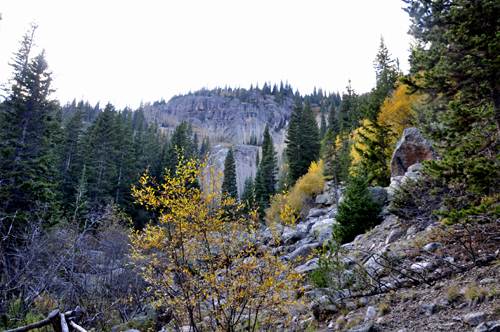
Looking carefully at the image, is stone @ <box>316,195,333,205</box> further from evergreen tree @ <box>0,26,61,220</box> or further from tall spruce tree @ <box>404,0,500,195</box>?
evergreen tree @ <box>0,26,61,220</box>

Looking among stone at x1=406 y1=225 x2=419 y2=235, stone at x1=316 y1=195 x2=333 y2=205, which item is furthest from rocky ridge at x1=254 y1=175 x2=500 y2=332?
stone at x1=316 y1=195 x2=333 y2=205

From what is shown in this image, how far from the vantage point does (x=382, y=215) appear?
11539mm

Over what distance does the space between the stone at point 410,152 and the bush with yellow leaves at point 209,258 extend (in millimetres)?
13530

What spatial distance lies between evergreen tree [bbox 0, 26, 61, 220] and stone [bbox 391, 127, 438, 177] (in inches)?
832

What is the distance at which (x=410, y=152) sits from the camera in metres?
15.5

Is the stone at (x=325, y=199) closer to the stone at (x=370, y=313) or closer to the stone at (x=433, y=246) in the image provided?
the stone at (x=433, y=246)

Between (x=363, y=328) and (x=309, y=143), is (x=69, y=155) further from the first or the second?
(x=363, y=328)

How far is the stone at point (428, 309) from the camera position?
13.6 feet

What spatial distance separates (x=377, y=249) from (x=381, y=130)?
1675 centimetres

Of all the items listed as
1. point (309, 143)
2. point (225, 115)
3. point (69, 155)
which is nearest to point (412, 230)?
point (309, 143)

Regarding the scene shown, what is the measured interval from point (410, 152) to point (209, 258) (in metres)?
14.9

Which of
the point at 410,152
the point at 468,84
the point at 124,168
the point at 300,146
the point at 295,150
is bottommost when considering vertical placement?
the point at 410,152

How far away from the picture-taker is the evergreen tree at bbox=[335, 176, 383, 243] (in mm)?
11188

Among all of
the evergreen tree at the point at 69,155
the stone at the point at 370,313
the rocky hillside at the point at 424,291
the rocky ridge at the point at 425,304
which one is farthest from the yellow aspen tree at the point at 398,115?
the evergreen tree at the point at 69,155
